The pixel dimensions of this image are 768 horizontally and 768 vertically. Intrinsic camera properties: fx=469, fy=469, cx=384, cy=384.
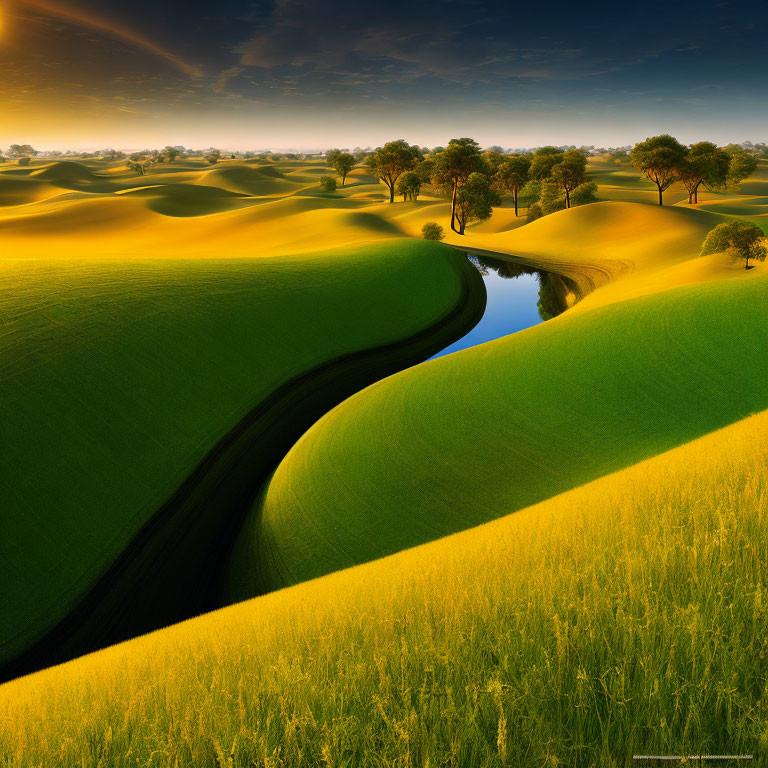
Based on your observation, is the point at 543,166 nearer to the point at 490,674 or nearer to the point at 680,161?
the point at 680,161

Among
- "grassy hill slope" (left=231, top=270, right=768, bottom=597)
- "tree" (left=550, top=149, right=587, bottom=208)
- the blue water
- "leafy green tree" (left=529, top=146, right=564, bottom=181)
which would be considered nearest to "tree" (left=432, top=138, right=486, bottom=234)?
"tree" (left=550, top=149, right=587, bottom=208)

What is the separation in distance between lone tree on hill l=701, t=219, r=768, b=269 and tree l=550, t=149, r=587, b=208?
61.7 m

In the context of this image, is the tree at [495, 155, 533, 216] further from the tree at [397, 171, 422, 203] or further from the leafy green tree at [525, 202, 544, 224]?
the tree at [397, 171, 422, 203]

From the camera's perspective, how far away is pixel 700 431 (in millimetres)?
16594

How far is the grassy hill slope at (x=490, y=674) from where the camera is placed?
3035mm

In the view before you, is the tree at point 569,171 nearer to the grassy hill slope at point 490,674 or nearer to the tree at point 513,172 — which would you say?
the tree at point 513,172

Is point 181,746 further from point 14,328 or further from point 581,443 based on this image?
point 14,328

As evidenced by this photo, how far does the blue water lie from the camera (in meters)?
40.2

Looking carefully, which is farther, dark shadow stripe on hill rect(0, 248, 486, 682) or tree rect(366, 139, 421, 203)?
tree rect(366, 139, 421, 203)

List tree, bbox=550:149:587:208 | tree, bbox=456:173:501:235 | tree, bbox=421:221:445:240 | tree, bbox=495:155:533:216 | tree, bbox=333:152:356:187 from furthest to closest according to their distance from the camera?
tree, bbox=333:152:356:187
tree, bbox=495:155:533:216
tree, bbox=550:149:587:208
tree, bbox=456:173:501:235
tree, bbox=421:221:445:240

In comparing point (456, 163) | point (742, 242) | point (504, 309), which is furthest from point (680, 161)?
point (504, 309)

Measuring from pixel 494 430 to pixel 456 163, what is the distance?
78053mm

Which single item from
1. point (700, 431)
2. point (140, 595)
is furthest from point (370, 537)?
point (700, 431)

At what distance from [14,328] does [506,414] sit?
23.7 m
